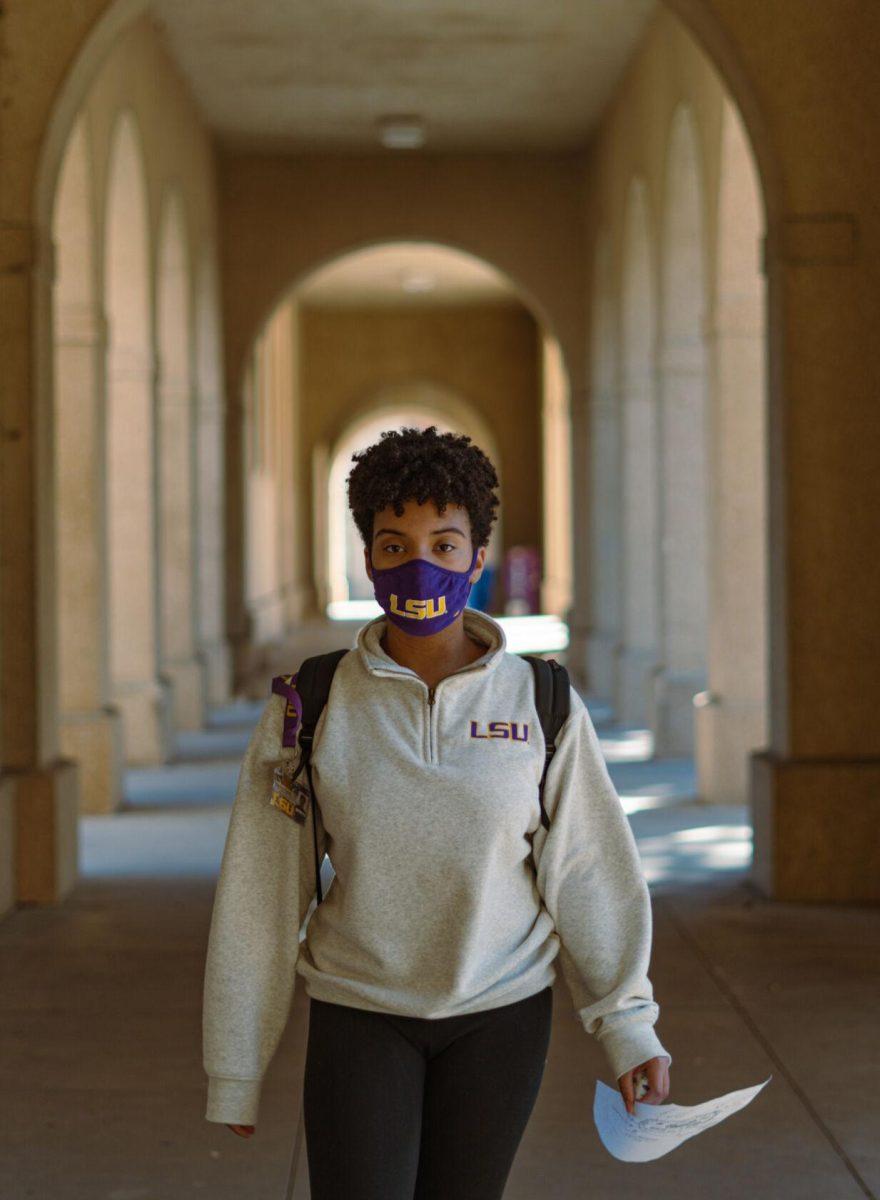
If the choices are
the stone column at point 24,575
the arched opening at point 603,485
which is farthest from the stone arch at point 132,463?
the arched opening at point 603,485

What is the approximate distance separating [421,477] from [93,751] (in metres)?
8.18

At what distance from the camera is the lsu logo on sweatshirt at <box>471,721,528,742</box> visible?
8.34 feet

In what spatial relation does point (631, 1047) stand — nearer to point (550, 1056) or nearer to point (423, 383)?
point (550, 1056)

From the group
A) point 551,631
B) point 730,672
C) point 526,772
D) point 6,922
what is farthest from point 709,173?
point 551,631

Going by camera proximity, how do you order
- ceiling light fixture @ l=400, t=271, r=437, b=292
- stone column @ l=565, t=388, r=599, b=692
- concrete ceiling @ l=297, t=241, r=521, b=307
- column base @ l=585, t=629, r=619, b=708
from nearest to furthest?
1. column base @ l=585, t=629, r=619, b=708
2. stone column @ l=565, t=388, r=599, b=692
3. concrete ceiling @ l=297, t=241, r=521, b=307
4. ceiling light fixture @ l=400, t=271, r=437, b=292

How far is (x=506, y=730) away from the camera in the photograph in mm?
2549

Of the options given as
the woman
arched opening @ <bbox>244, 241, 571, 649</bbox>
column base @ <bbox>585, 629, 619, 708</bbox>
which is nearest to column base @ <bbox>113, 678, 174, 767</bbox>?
column base @ <bbox>585, 629, 619, 708</bbox>

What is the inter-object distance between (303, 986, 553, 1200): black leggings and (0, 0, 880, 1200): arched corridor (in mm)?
1842

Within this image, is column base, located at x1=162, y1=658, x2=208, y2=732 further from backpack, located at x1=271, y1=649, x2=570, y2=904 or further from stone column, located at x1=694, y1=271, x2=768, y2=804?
backpack, located at x1=271, y1=649, x2=570, y2=904

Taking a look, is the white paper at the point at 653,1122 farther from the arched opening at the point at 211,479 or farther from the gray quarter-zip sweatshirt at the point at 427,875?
the arched opening at the point at 211,479

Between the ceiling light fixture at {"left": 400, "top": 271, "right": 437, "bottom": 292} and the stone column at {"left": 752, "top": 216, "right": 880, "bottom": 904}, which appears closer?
the stone column at {"left": 752, "top": 216, "right": 880, "bottom": 904}

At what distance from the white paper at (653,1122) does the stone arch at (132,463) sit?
10.3 metres

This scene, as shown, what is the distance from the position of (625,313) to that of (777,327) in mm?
8057

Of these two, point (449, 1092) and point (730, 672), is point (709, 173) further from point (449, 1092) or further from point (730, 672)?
point (449, 1092)
